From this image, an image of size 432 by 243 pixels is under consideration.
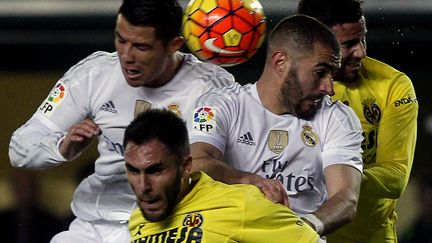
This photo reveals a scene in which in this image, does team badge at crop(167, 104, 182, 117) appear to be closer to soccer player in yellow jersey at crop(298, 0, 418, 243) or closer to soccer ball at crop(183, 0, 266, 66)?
soccer ball at crop(183, 0, 266, 66)

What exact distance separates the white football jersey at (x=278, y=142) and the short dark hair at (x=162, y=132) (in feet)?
1.25

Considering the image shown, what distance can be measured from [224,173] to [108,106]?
797 mm

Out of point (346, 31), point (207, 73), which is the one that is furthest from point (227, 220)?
point (346, 31)

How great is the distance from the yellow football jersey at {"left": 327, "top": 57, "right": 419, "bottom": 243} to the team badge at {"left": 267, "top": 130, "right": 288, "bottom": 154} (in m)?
0.69

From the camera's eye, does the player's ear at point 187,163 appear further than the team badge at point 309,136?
No

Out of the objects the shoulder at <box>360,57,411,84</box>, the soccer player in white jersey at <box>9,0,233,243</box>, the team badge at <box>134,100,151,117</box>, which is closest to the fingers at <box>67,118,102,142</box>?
the soccer player in white jersey at <box>9,0,233,243</box>

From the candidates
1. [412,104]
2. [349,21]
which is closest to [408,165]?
[412,104]

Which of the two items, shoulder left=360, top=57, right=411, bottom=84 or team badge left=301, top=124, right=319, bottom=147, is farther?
shoulder left=360, top=57, right=411, bottom=84

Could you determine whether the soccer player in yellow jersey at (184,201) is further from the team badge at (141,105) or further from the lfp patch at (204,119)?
the team badge at (141,105)

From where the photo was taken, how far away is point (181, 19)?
541cm

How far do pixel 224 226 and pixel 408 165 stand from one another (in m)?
1.55

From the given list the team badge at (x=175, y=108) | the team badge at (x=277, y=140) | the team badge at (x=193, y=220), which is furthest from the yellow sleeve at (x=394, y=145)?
the team badge at (x=193, y=220)

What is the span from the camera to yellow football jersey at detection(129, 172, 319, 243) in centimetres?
441

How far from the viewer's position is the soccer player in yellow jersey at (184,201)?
4422 millimetres
